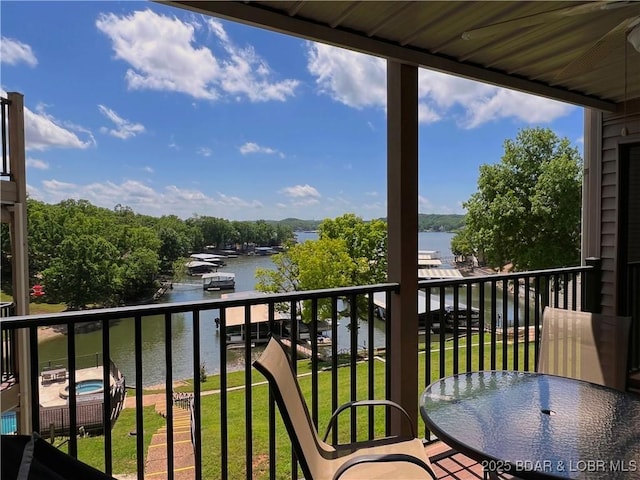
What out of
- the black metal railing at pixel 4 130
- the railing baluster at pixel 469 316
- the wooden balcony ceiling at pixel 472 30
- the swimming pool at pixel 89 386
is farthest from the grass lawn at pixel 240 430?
the wooden balcony ceiling at pixel 472 30

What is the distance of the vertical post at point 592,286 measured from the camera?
3865mm

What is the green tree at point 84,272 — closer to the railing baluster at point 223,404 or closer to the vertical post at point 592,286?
the railing baluster at point 223,404

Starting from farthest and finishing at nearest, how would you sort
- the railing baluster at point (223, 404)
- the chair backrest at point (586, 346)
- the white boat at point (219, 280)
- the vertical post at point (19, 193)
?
the white boat at point (219, 280) → the vertical post at point (19, 193) → the chair backrest at point (586, 346) → the railing baluster at point (223, 404)

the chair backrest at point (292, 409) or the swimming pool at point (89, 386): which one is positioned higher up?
the chair backrest at point (292, 409)

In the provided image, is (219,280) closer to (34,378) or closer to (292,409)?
(34,378)

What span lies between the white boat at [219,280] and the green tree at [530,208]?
934 cm

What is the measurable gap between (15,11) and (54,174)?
8482 millimetres

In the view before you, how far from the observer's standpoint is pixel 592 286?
152 inches

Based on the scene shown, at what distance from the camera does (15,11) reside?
20.6 meters

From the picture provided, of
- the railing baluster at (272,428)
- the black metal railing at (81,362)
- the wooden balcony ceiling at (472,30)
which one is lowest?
the black metal railing at (81,362)

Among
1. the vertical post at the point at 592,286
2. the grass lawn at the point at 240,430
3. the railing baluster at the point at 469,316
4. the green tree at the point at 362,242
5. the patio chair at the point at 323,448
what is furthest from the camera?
the green tree at the point at 362,242

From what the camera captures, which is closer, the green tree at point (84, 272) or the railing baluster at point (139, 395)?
the railing baluster at point (139, 395)

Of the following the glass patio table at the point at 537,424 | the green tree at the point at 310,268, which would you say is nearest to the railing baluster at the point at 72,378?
the glass patio table at the point at 537,424

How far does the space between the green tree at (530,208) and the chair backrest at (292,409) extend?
16517mm
